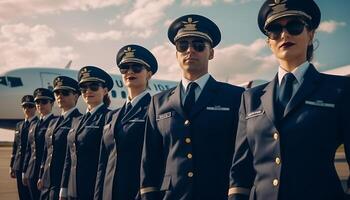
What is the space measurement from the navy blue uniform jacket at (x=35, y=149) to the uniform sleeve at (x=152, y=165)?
4.09 meters

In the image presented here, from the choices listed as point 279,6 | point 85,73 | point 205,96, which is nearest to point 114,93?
point 85,73

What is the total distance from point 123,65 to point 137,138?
36.1 inches

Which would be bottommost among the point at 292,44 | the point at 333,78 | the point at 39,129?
the point at 39,129

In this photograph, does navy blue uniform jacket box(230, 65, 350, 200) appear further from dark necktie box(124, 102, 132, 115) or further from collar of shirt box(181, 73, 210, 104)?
dark necktie box(124, 102, 132, 115)

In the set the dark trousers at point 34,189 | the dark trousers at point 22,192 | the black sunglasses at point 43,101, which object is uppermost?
the black sunglasses at point 43,101

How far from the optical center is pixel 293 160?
7.88 ft

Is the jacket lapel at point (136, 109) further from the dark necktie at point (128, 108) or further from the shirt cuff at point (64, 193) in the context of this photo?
the shirt cuff at point (64, 193)

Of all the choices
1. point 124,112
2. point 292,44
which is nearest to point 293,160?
point 292,44

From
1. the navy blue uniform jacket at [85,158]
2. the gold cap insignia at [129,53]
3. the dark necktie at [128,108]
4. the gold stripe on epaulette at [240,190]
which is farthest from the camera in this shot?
the navy blue uniform jacket at [85,158]

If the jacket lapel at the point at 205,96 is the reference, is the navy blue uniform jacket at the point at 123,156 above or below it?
below

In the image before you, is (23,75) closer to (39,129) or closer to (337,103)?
(39,129)

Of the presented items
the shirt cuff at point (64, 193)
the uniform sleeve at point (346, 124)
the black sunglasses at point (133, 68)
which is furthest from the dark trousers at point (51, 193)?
the uniform sleeve at point (346, 124)

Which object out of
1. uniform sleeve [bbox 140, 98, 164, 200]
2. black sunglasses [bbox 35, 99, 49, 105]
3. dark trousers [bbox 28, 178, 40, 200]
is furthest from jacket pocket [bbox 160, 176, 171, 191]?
black sunglasses [bbox 35, 99, 49, 105]

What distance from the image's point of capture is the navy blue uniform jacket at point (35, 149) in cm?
691
